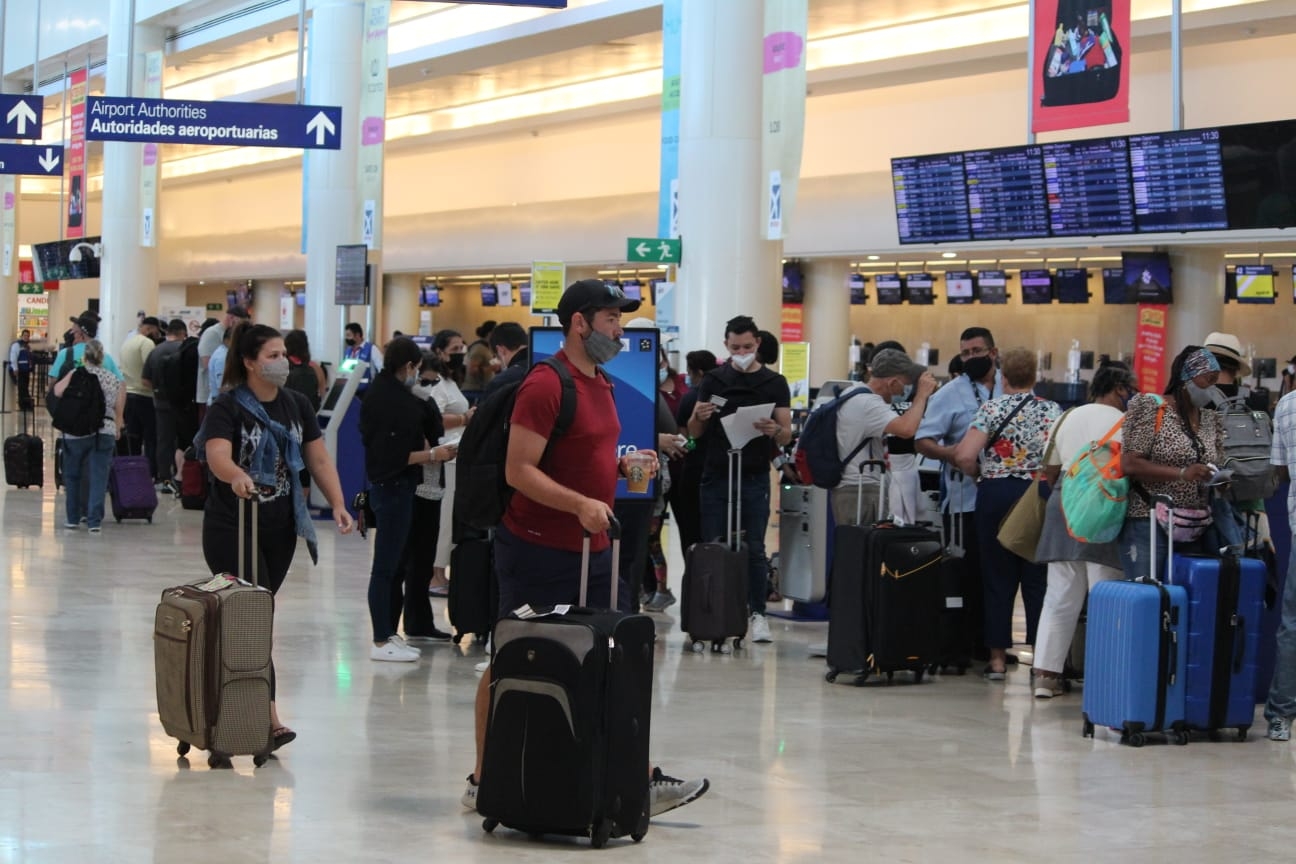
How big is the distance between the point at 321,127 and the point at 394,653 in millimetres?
9549

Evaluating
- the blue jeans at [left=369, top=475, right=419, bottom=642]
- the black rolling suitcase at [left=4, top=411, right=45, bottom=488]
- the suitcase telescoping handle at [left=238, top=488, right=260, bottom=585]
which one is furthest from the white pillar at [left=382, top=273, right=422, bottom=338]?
the suitcase telescoping handle at [left=238, top=488, right=260, bottom=585]

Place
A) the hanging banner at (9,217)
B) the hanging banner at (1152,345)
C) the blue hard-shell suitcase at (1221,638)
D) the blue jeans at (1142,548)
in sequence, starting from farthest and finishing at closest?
the hanging banner at (9,217), the hanging banner at (1152,345), the blue jeans at (1142,548), the blue hard-shell suitcase at (1221,638)

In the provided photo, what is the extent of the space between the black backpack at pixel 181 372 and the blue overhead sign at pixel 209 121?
203 centimetres

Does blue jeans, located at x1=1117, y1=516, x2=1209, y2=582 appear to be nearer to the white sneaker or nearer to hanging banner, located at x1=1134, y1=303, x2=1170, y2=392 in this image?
the white sneaker

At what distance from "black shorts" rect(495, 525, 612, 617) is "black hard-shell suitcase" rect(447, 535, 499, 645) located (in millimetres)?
3229

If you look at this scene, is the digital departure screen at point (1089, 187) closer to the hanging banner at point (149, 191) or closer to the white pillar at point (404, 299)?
the hanging banner at point (149, 191)

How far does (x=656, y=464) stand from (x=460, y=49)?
18185 millimetres

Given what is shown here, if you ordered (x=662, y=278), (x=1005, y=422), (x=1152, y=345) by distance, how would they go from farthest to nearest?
(x=662, y=278)
(x=1152, y=345)
(x=1005, y=422)

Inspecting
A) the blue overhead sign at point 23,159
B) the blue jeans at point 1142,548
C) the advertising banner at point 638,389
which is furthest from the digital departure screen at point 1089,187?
the blue overhead sign at point 23,159

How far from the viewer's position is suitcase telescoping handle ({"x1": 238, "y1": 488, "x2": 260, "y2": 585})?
19.9 ft

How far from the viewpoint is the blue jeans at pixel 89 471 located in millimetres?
13609

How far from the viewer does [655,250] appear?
13.2m

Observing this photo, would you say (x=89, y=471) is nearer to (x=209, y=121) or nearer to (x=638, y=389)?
(x=209, y=121)

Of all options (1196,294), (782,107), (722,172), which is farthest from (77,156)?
(1196,294)
